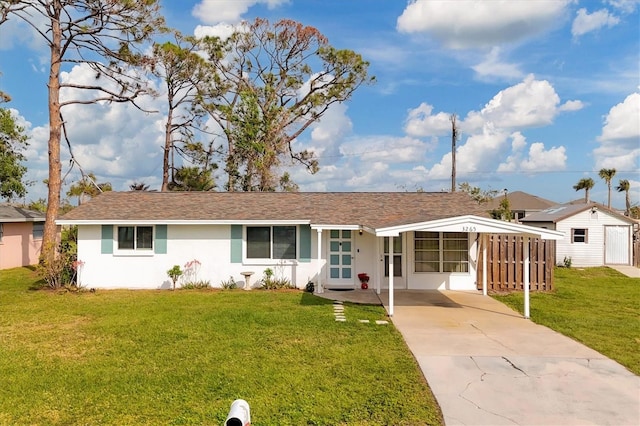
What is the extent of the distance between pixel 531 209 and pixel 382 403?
43.9 metres

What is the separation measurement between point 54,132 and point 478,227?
16.5 m

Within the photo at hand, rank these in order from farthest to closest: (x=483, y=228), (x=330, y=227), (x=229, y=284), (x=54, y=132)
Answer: (x=54, y=132) < (x=229, y=284) < (x=330, y=227) < (x=483, y=228)

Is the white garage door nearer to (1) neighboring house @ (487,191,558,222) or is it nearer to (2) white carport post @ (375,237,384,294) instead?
(2) white carport post @ (375,237,384,294)

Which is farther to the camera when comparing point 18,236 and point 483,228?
point 18,236

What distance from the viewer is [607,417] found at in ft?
15.1

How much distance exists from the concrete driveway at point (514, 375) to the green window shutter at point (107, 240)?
969 centimetres

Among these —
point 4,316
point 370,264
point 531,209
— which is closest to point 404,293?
point 370,264

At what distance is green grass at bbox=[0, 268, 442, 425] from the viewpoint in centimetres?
474

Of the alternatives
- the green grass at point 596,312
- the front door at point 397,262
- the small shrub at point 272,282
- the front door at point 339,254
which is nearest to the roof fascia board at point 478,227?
the green grass at point 596,312

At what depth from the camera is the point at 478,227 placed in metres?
9.25

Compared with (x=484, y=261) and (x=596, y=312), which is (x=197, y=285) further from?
(x=596, y=312)

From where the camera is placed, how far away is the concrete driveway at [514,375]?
15.4ft

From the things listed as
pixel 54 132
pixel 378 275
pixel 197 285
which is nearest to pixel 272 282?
pixel 197 285

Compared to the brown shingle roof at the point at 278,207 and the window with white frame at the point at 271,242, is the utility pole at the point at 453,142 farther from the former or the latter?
the window with white frame at the point at 271,242
